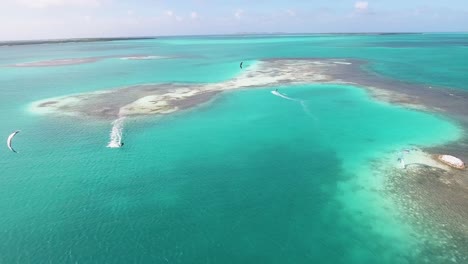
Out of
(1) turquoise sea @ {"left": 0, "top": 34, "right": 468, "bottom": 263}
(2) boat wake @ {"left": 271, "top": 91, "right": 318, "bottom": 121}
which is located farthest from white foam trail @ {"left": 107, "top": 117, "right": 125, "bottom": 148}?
(2) boat wake @ {"left": 271, "top": 91, "right": 318, "bottom": 121}

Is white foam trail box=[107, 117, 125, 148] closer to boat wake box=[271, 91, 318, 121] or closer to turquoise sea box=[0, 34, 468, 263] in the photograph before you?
turquoise sea box=[0, 34, 468, 263]

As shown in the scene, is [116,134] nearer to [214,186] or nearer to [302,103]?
[214,186]

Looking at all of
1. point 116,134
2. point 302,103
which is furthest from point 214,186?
point 302,103

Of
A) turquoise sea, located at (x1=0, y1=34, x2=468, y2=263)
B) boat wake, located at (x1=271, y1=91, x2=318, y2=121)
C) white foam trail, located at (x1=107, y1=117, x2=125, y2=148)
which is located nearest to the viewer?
turquoise sea, located at (x1=0, y1=34, x2=468, y2=263)

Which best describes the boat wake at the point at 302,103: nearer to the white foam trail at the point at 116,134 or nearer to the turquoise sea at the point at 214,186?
the turquoise sea at the point at 214,186

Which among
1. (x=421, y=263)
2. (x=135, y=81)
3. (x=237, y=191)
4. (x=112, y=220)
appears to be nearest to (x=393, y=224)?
(x=421, y=263)

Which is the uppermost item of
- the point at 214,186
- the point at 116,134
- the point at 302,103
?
the point at 302,103

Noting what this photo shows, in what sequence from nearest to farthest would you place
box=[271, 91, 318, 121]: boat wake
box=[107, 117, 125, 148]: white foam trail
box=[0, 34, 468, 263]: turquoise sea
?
box=[0, 34, 468, 263]: turquoise sea
box=[107, 117, 125, 148]: white foam trail
box=[271, 91, 318, 121]: boat wake
